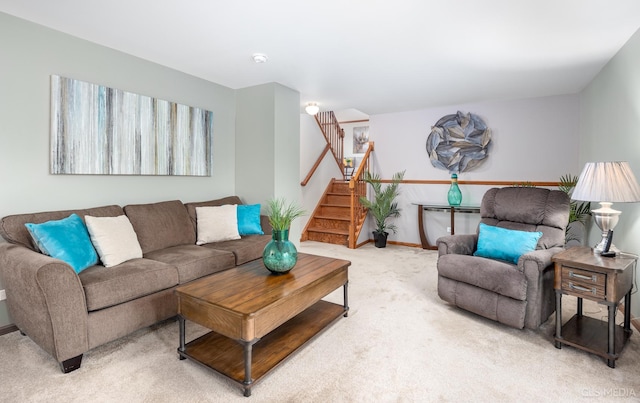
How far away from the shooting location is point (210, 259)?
281cm

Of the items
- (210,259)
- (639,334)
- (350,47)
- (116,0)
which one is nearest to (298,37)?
(350,47)

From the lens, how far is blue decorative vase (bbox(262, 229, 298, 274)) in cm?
226

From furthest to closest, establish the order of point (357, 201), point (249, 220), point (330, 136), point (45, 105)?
point (330, 136), point (357, 201), point (249, 220), point (45, 105)

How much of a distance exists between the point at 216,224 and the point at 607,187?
3.22 metres

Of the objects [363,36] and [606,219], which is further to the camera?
[363,36]

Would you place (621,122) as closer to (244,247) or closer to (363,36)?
(363,36)

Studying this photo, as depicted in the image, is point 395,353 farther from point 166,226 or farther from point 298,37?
point 298,37

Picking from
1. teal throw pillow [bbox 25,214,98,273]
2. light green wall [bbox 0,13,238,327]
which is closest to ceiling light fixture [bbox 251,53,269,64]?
light green wall [bbox 0,13,238,327]

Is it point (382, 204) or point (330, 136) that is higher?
point (330, 136)

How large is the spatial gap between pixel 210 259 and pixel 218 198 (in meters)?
1.47

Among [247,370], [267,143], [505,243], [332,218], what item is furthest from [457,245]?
[332,218]

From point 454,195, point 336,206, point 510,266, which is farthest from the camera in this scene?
point 336,206

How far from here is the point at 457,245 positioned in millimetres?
2947

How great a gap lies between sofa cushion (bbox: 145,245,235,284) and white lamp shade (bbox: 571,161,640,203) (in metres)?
2.79
